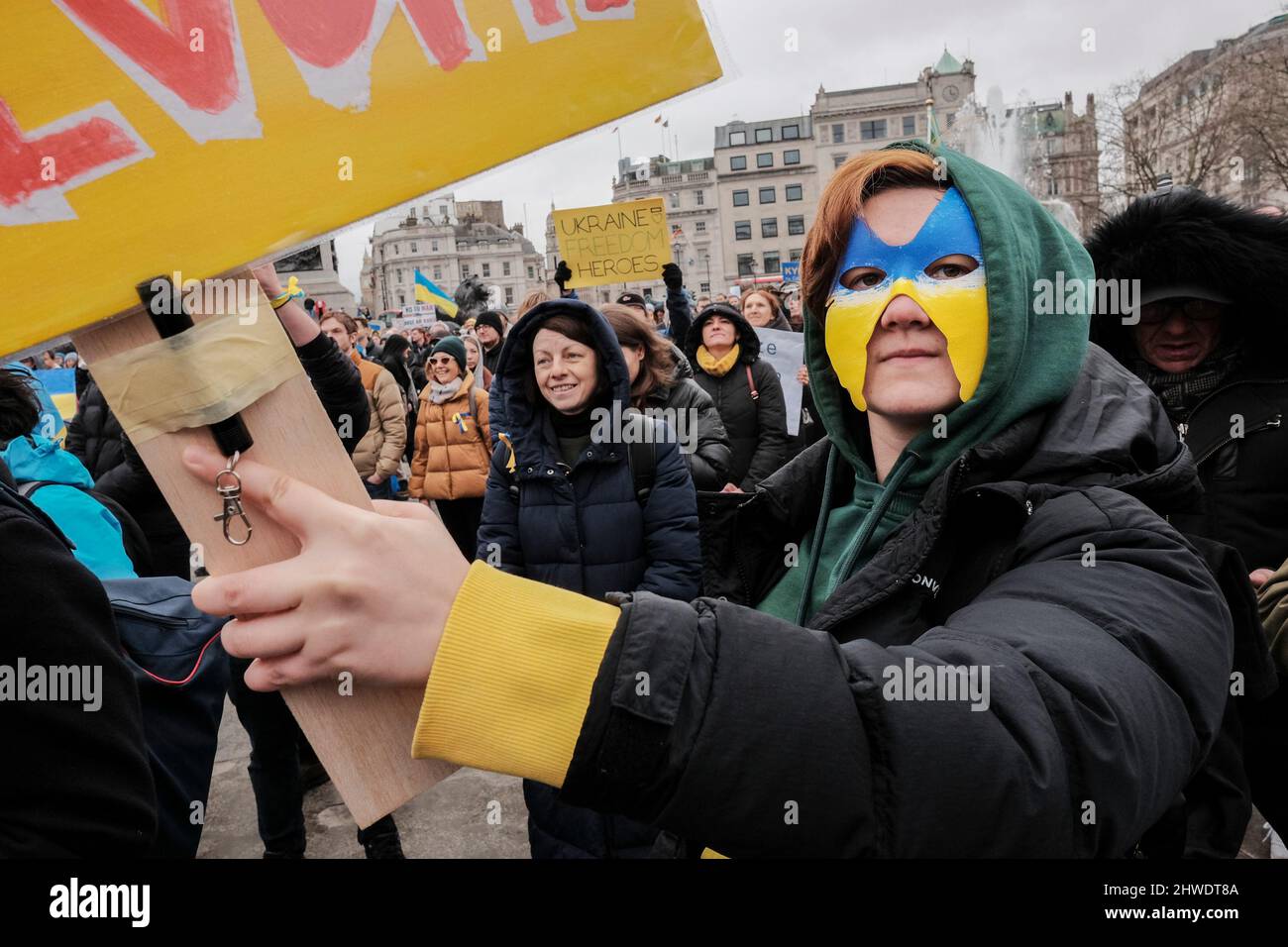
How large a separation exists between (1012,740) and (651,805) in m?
0.36

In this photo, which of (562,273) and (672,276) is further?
(672,276)

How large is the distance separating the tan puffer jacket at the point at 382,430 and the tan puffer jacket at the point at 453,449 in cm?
68

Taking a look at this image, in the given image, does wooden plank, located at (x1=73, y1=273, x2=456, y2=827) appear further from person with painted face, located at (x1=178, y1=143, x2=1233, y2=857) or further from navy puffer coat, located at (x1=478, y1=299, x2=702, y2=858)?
navy puffer coat, located at (x1=478, y1=299, x2=702, y2=858)

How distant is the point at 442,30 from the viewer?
3.09 ft

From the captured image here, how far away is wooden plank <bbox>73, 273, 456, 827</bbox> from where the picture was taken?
889 millimetres

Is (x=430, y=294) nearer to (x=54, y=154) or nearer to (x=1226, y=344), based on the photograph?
(x=1226, y=344)

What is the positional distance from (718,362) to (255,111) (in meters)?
5.56

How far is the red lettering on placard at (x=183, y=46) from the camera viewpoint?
87cm

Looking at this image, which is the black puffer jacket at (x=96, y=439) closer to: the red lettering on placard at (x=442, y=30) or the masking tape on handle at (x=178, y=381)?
the masking tape on handle at (x=178, y=381)

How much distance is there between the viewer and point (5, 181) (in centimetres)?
85

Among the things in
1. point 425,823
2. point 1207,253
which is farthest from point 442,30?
point 425,823
